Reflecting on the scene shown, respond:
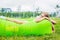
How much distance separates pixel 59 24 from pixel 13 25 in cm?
71

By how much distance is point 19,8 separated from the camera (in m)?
2.81

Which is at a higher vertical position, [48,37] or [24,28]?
[24,28]

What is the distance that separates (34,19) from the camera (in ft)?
8.96

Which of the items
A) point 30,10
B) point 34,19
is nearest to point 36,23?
point 34,19

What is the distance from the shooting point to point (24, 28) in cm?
269

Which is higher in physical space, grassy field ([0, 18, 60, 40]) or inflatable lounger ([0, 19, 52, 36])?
inflatable lounger ([0, 19, 52, 36])

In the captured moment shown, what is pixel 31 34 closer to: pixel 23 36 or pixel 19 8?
pixel 23 36

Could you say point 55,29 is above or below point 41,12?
below

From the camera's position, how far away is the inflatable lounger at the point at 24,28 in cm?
266

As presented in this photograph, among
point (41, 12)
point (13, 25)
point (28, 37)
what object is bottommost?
point (28, 37)

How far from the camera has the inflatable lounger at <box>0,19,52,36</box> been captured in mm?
2662

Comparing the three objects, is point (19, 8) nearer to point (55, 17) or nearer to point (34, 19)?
point (34, 19)

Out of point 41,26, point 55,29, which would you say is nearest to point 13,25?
point 41,26

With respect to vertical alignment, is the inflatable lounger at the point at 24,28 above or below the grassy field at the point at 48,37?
above
